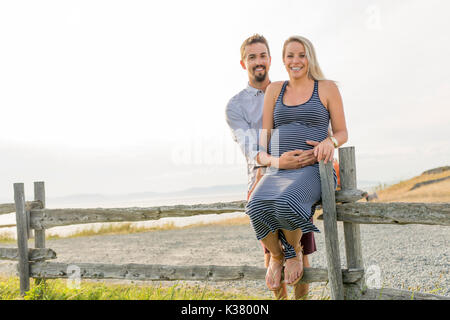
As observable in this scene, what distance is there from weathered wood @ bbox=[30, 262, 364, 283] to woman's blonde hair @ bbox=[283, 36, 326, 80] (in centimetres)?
150

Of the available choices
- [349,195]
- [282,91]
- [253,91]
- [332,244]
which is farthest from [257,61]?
[332,244]

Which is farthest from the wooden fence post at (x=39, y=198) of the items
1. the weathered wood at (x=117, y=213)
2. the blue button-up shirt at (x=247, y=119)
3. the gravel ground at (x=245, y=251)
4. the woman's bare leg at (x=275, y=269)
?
the woman's bare leg at (x=275, y=269)

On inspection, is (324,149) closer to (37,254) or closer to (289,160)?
(289,160)

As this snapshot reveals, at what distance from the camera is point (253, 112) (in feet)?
11.1

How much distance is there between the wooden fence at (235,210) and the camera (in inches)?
122

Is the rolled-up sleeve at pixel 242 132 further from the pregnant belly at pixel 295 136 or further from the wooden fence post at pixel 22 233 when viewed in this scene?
the wooden fence post at pixel 22 233

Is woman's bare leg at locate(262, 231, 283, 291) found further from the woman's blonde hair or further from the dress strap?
the woman's blonde hair

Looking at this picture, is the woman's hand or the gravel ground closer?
the woman's hand

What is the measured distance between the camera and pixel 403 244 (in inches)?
280

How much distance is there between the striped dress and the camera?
2.71 metres

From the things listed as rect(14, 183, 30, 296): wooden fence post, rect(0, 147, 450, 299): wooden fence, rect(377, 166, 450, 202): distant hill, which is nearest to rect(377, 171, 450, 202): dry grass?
rect(377, 166, 450, 202): distant hill

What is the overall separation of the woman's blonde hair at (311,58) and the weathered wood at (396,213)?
3.44 feet
